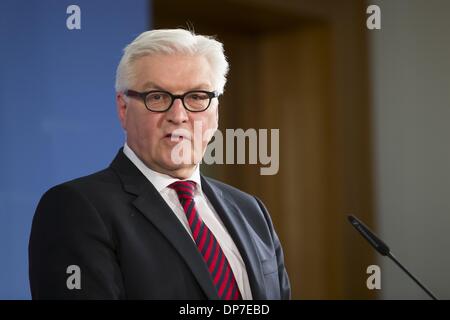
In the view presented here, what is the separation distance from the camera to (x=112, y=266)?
1451 mm

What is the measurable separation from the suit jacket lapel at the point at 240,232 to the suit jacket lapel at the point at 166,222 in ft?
0.34

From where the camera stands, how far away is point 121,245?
148 centimetres

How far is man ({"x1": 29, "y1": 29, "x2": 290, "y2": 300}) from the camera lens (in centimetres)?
148

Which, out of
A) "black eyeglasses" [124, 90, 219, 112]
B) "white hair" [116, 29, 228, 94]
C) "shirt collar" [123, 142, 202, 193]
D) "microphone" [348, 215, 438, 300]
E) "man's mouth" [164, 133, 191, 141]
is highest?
"white hair" [116, 29, 228, 94]

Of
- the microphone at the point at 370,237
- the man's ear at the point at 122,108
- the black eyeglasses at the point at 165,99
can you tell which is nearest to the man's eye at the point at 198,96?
the black eyeglasses at the point at 165,99

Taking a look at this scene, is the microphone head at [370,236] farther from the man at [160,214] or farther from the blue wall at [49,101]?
the blue wall at [49,101]

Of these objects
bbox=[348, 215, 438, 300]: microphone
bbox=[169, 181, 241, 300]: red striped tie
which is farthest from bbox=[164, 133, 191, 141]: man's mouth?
bbox=[348, 215, 438, 300]: microphone

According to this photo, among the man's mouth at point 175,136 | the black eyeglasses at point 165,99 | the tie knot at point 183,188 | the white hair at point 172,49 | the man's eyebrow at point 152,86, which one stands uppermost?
the white hair at point 172,49

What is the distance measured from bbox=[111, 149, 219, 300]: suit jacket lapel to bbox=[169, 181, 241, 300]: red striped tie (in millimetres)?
29

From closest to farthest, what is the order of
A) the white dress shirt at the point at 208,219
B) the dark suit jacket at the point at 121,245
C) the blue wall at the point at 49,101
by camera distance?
the dark suit jacket at the point at 121,245
the white dress shirt at the point at 208,219
the blue wall at the point at 49,101

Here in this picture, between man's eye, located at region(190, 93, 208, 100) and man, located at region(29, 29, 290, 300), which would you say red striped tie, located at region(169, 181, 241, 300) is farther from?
man's eye, located at region(190, 93, 208, 100)

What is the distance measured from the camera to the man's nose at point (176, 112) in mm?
1608

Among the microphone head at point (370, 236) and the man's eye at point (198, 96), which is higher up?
the man's eye at point (198, 96)

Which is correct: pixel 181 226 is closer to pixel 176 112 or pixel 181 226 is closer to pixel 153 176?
pixel 153 176
